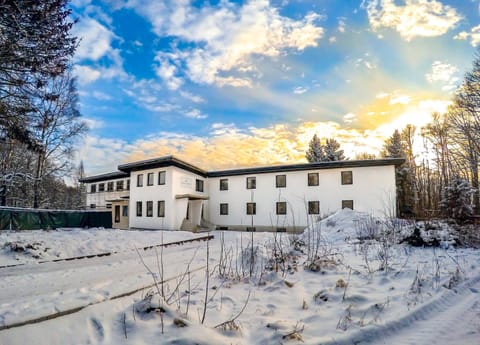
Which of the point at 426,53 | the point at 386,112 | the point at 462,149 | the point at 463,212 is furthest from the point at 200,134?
the point at 462,149

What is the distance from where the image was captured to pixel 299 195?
75.8ft

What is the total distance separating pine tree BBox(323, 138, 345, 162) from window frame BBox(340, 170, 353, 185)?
13.9 m

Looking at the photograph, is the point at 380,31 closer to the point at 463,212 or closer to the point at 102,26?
the point at 463,212

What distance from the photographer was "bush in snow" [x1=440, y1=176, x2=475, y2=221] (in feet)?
42.9

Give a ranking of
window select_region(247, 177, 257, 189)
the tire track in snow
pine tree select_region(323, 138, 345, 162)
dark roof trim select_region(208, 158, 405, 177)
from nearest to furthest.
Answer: the tire track in snow → dark roof trim select_region(208, 158, 405, 177) → window select_region(247, 177, 257, 189) → pine tree select_region(323, 138, 345, 162)

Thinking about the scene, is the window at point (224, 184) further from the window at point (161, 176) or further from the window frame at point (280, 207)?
the window at point (161, 176)

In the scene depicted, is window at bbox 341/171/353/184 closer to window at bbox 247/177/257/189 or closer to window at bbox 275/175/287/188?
window at bbox 275/175/287/188

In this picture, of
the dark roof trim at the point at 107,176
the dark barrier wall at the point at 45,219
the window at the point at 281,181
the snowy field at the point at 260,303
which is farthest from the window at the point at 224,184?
the snowy field at the point at 260,303

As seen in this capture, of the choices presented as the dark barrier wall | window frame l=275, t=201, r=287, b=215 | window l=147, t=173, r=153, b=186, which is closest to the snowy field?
the dark barrier wall

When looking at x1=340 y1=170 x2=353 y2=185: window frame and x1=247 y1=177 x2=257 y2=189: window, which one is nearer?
x1=340 y1=170 x2=353 y2=185: window frame

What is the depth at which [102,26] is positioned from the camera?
10352 millimetres

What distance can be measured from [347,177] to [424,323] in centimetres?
2030

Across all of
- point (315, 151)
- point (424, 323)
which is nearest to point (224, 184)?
point (315, 151)

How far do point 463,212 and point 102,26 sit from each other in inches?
700
